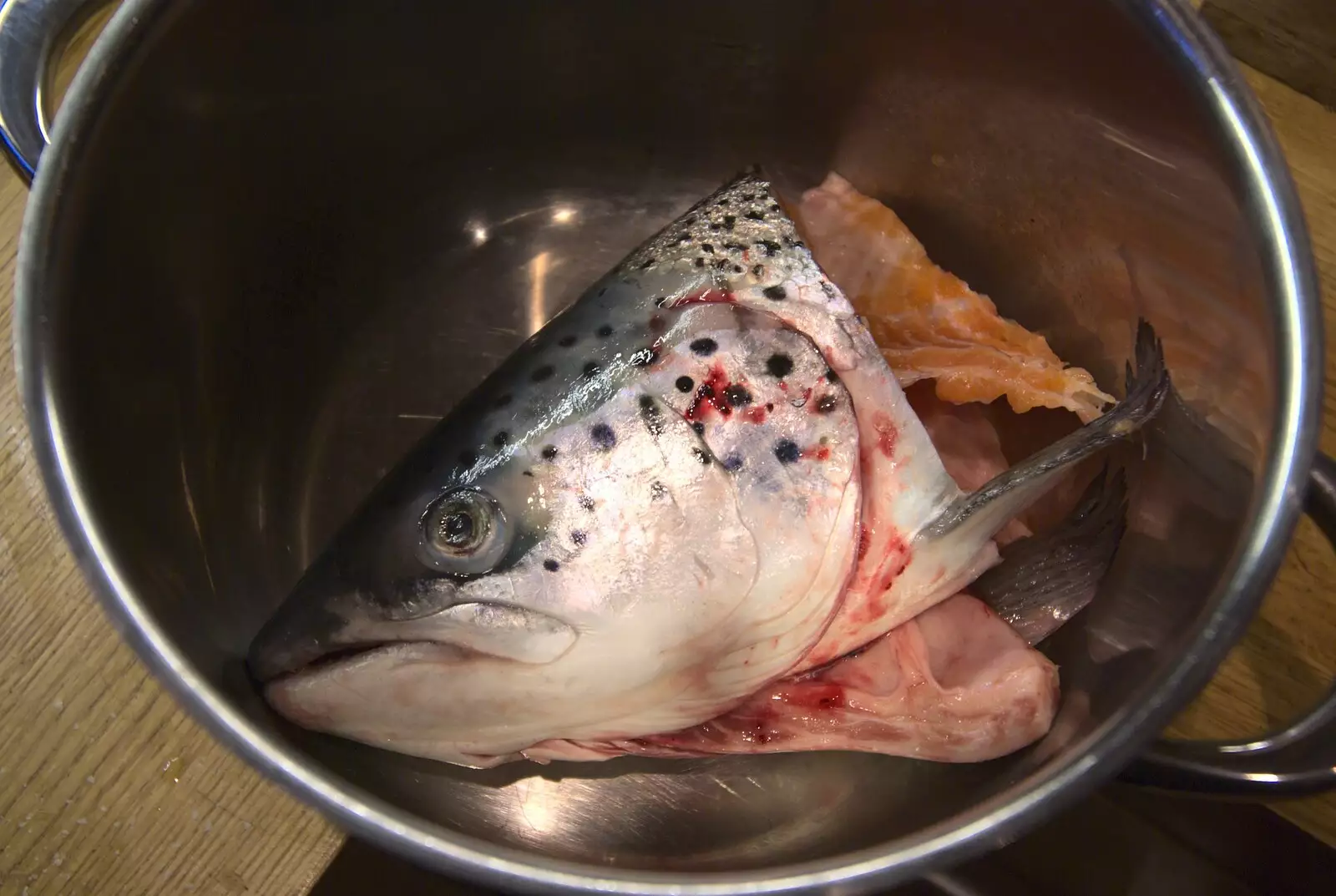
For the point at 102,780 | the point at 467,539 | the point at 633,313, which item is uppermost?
the point at 633,313

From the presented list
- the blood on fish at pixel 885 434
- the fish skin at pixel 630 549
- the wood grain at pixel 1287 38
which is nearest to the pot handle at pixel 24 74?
the fish skin at pixel 630 549

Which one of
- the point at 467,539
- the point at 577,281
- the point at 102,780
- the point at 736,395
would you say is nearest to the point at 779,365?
the point at 736,395

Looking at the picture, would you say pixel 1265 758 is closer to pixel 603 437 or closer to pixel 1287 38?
pixel 603 437

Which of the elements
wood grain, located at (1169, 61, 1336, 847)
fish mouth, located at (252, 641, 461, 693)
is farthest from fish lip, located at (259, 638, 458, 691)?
wood grain, located at (1169, 61, 1336, 847)

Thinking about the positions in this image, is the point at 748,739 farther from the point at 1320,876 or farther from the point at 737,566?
the point at 1320,876

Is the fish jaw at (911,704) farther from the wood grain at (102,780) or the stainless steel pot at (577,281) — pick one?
the wood grain at (102,780)
